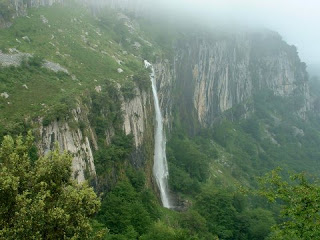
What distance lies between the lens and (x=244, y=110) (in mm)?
147875

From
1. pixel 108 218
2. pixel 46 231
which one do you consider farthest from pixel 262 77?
pixel 46 231

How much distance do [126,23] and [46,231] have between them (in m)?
90.5

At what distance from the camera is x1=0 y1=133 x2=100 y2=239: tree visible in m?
14.7

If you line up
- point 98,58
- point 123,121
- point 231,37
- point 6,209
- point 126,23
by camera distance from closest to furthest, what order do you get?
point 6,209
point 123,121
point 98,58
point 126,23
point 231,37

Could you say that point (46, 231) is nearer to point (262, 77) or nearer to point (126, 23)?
point (126, 23)

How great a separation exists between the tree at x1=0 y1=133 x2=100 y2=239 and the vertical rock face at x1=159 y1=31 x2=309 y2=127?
73766mm

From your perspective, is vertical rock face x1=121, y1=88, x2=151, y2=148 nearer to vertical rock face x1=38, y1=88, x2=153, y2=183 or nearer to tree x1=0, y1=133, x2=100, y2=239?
vertical rock face x1=38, y1=88, x2=153, y2=183

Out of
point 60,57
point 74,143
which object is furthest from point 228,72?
point 74,143

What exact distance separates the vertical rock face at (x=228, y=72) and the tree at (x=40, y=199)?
2904 inches

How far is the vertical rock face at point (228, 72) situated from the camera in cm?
11150

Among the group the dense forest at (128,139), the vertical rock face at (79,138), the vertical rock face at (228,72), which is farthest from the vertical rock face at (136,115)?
the vertical rock face at (228,72)

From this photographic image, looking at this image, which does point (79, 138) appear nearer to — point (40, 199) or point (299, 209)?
point (40, 199)

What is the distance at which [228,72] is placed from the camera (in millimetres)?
140500

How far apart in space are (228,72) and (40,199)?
130648 mm
